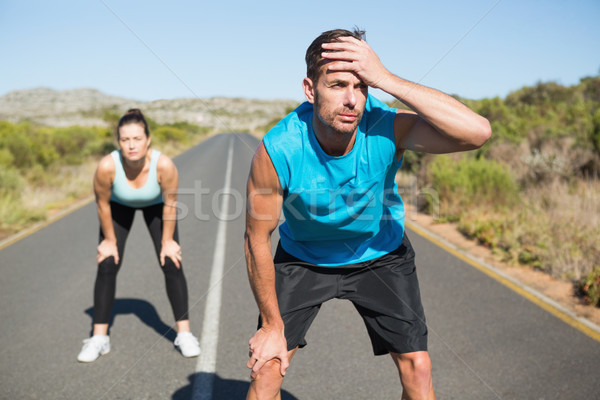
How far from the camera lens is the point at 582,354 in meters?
4.01

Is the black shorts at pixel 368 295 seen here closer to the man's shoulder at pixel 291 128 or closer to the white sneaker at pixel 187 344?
the man's shoulder at pixel 291 128

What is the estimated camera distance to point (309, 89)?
7.06 ft

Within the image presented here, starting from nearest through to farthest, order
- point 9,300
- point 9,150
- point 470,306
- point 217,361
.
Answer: point 217,361 < point 470,306 < point 9,300 < point 9,150

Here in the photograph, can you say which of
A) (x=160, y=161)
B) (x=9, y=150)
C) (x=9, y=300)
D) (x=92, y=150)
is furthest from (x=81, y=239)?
(x=92, y=150)

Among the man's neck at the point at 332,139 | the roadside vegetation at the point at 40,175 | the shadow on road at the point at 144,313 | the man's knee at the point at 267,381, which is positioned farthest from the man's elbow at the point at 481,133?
the roadside vegetation at the point at 40,175

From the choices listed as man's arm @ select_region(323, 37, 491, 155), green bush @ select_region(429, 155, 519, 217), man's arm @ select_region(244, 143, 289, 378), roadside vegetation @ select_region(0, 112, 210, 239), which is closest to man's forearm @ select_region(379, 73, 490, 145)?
man's arm @ select_region(323, 37, 491, 155)

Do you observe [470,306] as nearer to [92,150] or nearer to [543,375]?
[543,375]

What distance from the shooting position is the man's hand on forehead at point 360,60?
1.92 m

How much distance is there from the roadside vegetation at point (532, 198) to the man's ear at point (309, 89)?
436cm

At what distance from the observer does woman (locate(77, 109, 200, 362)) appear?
403 centimetres

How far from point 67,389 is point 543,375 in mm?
3479

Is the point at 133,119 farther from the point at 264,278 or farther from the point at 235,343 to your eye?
the point at 264,278

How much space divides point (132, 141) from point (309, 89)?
222 cm

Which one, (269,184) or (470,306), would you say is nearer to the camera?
(269,184)
